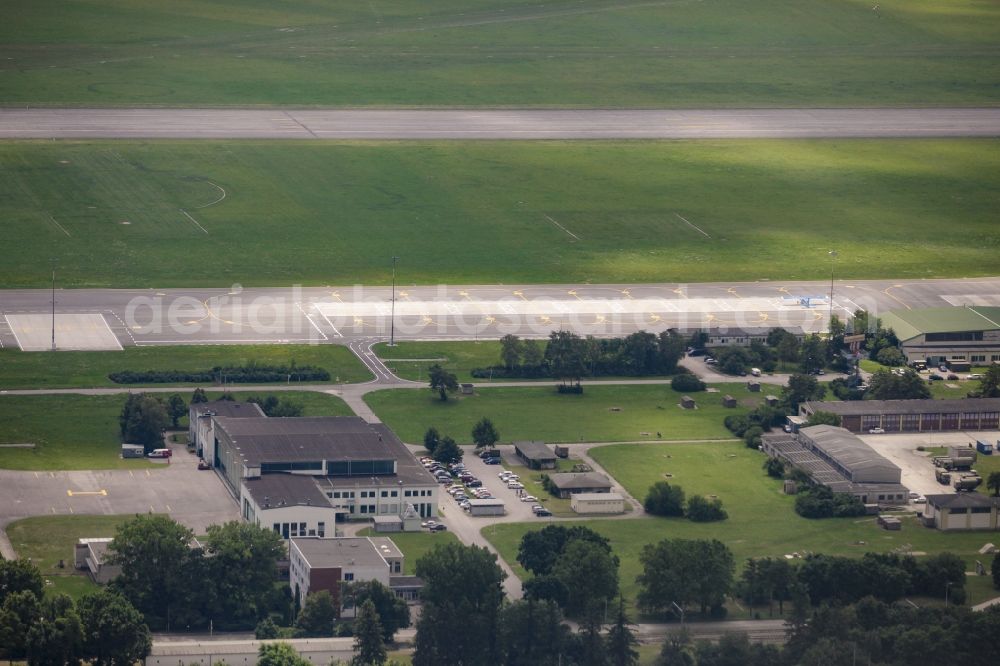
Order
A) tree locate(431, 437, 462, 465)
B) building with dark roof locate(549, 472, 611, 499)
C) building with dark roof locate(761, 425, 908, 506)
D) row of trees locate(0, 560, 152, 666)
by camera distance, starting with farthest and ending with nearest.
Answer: tree locate(431, 437, 462, 465) → building with dark roof locate(761, 425, 908, 506) → building with dark roof locate(549, 472, 611, 499) → row of trees locate(0, 560, 152, 666)

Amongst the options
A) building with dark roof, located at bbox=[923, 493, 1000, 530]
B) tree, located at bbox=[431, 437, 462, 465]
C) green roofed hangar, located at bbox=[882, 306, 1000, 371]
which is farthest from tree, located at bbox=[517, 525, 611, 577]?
green roofed hangar, located at bbox=[882, 306, 1000, 371]

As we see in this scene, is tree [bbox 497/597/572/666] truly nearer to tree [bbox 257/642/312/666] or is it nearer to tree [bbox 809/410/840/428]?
tree [bbox 257/642/312/666]

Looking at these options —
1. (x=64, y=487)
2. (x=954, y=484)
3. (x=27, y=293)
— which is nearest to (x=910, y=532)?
(x=954, y=484)

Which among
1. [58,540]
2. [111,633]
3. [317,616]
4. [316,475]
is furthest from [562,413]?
[111,633]

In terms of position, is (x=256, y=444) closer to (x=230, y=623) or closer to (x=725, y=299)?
(x=230, y=623)

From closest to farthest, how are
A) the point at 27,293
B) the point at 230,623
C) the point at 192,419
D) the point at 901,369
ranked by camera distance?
the point at 230,623
the point at 192,419
the point at 901,369
the point at 27,293

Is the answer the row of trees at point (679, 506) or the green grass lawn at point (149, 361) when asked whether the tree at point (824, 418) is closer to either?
the row of trees at point (679, 506)
